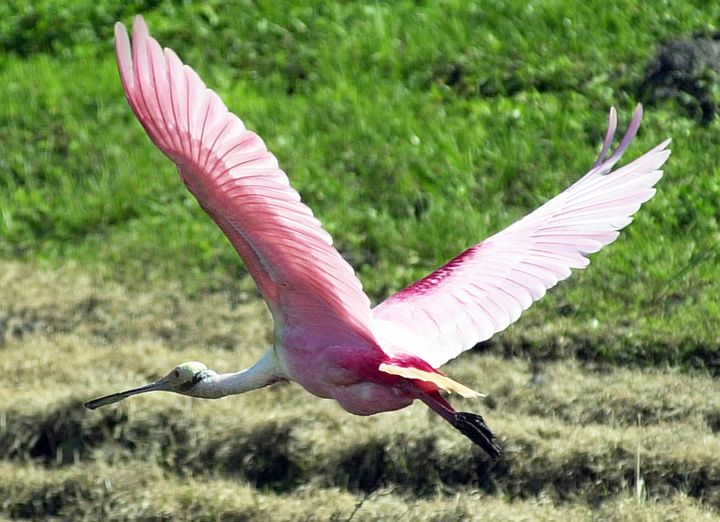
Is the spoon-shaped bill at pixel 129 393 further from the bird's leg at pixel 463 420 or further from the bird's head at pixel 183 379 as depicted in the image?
the bird's leg at pixel 463 420

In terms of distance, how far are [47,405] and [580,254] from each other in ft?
7.03

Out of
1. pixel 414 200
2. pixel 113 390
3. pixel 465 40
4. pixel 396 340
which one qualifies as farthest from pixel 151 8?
pixel 396 340

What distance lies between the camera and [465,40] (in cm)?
859

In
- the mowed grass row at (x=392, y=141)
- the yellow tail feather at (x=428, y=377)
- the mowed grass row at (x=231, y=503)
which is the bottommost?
the mowed grass row at (x=231, y=503)

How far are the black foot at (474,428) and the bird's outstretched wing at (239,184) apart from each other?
1.17 feet

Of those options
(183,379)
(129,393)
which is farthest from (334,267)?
(129,393)

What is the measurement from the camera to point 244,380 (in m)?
4.82

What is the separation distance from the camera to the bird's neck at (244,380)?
472 centimetres

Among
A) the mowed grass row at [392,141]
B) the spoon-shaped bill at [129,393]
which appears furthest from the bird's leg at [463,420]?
the mowed grass row at [392,141]

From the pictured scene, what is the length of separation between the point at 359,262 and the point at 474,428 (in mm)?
2795

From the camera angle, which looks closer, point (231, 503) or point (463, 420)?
point (463, 420)

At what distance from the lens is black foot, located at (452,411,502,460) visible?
4.35 metres

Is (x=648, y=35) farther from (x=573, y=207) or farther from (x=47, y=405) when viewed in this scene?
(x=47, y=405)

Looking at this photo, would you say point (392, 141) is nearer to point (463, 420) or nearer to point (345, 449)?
point (345, 449)
